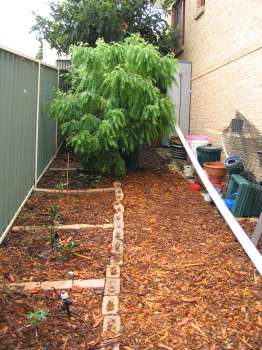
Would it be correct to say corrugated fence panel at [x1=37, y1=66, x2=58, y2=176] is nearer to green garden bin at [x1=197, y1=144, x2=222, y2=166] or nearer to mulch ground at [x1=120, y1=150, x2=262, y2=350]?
mulch ground at [x1=120, y1=150, x2=262, y2=350]

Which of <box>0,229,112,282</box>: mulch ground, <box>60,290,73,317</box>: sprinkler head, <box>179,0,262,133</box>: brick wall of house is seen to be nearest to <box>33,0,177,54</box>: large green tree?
<box>179,0,262,133</box>: brick wall of house

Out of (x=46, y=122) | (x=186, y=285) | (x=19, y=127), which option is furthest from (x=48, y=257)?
(x=46, y=122)

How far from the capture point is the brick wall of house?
6.61 m

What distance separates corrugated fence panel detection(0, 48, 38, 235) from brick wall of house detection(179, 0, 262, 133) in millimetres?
3398

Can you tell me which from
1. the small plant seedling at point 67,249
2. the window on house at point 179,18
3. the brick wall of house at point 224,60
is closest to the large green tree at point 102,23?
the window on house at point 179,18

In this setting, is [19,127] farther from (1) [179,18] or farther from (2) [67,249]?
(1) [179,18]

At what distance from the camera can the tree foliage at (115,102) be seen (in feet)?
21.7

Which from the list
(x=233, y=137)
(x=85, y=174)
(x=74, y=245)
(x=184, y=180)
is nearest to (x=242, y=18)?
(x=233, y=137)

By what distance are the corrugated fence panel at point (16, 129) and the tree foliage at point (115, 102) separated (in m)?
0.94

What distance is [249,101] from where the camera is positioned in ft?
22.4

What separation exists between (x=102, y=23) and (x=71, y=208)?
6.31 m

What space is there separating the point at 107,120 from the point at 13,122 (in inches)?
89.1

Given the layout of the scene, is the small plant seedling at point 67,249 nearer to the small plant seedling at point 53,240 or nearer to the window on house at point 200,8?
the small plant seedling at point 53,240

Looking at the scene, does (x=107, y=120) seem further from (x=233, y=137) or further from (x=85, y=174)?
(x=233, y=137)
